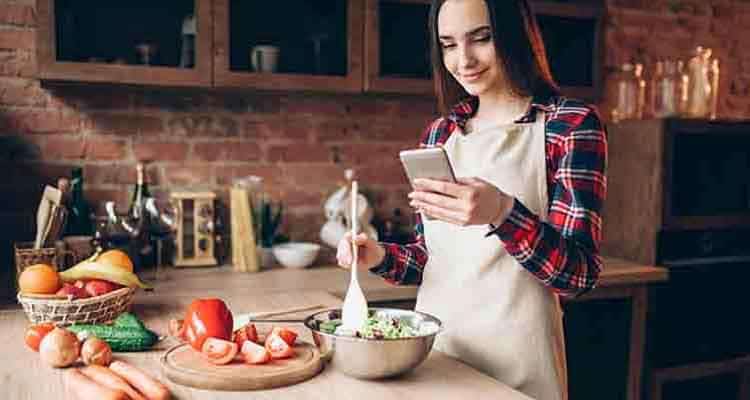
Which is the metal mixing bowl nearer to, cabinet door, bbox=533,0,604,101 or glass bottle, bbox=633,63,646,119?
cabinet door, bbox=533,0,604,101

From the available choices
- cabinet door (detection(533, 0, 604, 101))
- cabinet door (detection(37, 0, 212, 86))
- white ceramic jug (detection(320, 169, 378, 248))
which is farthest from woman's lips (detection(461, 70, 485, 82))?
cabinet door (detection(533, 0, 604, 101))

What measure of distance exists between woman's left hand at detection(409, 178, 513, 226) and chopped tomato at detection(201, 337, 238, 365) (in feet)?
1.36

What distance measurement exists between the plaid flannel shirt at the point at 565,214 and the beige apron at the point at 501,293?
51 millimetres

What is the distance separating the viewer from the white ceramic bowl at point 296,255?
95.7 inches

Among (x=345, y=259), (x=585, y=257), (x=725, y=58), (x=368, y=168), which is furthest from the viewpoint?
(x=725, y=58)

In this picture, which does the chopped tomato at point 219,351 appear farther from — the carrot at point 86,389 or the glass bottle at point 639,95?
the glass bottle at point 639,95

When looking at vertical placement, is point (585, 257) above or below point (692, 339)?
above

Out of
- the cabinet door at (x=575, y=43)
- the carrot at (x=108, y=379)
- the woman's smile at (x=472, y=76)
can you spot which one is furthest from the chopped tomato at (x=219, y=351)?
the cabinet door at (x=575, y=43)

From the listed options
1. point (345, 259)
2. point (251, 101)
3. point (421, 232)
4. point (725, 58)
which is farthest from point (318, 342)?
point (725, 58)

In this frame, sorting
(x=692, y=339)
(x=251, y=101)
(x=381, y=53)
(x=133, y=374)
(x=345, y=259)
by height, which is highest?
(x=381, y=53)

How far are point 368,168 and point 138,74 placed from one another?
1008 millimetres

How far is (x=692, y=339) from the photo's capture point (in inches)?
101

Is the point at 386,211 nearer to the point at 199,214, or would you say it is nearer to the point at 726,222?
the point at 199,214

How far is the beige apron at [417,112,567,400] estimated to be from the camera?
144cm
